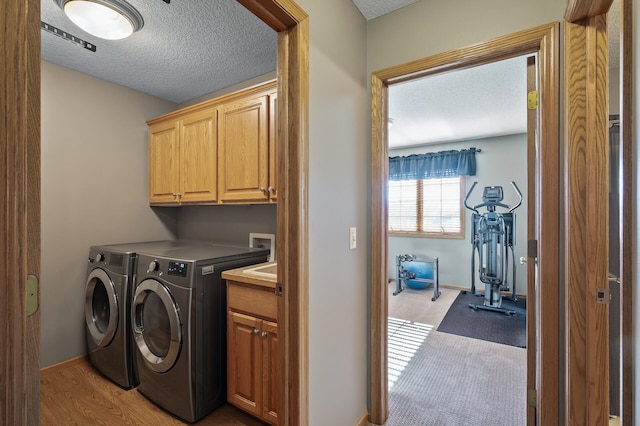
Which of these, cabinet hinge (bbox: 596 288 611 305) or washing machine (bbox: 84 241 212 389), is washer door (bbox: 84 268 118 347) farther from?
Result: cabinet hinge (bbox: 596 288 611 305)

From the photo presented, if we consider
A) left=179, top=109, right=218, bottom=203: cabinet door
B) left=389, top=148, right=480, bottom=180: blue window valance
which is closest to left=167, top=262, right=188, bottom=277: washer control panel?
left=179, top=109, right=218, bottom=203: cabinet door

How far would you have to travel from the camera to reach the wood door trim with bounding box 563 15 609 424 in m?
1.22

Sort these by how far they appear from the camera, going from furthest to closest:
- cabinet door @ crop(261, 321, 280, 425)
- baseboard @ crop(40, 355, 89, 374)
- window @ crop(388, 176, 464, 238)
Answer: window @ crop(388, 176, 464, 238)
baseboard @ crop(40, 355, 89, 374)
cabinet door @ crop(261, 321, 280, 425)

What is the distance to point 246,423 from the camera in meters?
1.87

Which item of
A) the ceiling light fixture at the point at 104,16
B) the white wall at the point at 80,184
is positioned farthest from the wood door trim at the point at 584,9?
the white wall at the point at 80,184

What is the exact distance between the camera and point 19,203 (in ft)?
1.69

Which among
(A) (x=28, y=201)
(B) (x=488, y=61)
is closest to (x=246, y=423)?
(A) (x=28, y=201)

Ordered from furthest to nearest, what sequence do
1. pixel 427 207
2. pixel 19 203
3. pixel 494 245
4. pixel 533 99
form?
pixel 427 207, pixel 494 245, pixel 533 99, pixel 19 203

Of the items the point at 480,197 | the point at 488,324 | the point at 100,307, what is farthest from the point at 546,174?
the point at 480,197

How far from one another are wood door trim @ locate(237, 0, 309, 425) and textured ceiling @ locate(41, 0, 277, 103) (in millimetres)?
698

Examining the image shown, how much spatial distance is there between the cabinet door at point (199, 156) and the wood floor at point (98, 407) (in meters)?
1.47

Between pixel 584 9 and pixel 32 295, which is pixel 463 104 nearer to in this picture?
pixel 584 9

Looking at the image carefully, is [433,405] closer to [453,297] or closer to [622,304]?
[622,304]

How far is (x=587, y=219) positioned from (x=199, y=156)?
245cm
